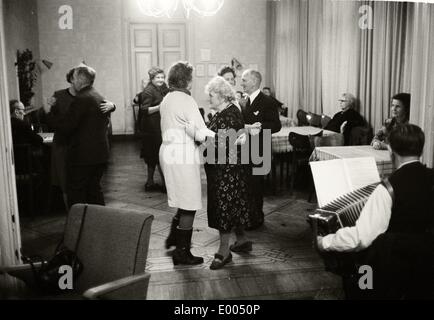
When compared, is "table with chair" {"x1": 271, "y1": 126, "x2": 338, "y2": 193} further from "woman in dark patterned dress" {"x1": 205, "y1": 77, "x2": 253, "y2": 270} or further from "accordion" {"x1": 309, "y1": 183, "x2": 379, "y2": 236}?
"accordion" {"x1": 309, "y1": 183, "x2": 379, "y2": 236}

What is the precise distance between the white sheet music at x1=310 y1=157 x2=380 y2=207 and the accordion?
12 cm

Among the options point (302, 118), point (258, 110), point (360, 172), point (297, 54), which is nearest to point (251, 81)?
point (258, 110)

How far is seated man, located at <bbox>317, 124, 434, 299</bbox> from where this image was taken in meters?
2.37

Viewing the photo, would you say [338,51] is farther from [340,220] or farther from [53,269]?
[53,269]

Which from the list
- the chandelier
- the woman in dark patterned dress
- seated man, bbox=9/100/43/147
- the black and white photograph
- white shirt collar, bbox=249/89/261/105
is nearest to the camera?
the black and white photograph

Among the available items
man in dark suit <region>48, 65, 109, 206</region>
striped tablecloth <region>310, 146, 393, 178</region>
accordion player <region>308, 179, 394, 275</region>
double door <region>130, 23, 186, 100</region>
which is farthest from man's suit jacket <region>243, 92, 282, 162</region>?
double door <region>130, 23, 186, 100</region>

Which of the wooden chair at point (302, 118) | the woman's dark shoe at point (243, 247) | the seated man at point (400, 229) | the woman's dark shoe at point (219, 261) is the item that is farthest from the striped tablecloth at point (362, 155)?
the wooden chair at point (302, 118)

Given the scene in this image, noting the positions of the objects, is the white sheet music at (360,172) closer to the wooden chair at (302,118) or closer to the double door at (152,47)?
the wooden chair at (302,118)

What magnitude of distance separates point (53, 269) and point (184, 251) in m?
1.60

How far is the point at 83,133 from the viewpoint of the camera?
436 centimetres

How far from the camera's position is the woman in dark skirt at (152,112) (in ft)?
20.2

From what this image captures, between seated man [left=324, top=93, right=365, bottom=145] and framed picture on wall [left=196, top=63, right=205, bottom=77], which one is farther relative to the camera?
framed picture on wall [left=196, top=63, right=205, bottom=77]

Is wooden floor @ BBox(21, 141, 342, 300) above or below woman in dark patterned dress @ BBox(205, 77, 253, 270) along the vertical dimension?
below

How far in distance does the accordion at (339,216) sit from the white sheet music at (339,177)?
116 millimetres
